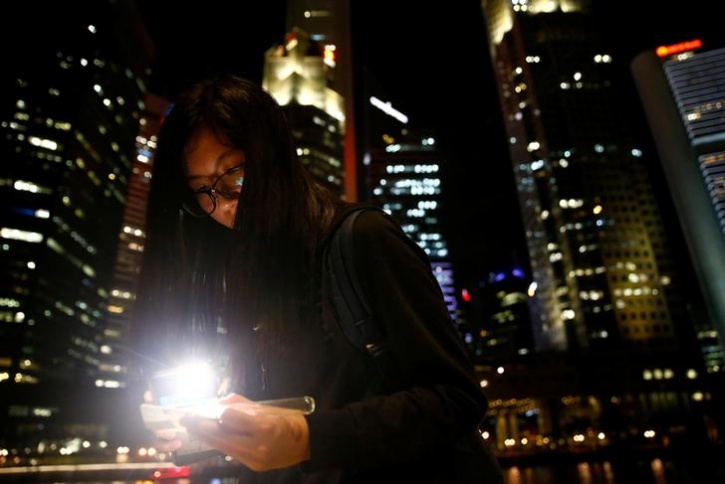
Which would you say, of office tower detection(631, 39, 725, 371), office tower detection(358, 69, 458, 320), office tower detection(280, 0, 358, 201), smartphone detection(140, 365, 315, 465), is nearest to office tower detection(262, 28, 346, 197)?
office tower detection(280, 0, 358, 201)

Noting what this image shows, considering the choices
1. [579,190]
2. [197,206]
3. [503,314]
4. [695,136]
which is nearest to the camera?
[197,206]

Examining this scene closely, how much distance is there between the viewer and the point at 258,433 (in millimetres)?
724

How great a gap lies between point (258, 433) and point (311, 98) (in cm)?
5659

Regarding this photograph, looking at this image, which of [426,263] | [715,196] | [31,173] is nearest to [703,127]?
[715,196]

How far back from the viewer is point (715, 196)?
1255cm

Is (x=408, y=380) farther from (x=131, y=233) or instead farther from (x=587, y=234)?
(x=131, y=233)

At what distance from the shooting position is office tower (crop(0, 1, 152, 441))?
216 ft

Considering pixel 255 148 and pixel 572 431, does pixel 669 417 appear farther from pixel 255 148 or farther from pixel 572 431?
pixel 255 148

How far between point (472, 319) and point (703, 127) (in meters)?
99.6

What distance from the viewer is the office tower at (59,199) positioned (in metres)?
65.8

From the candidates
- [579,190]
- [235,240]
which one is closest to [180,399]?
[235,240]

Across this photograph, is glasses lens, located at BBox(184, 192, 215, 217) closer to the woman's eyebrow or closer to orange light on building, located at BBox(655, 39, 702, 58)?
the woman's eyebrow

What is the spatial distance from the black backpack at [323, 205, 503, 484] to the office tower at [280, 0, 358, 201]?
25390mm

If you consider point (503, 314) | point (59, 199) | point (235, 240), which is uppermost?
point (59, 199)
